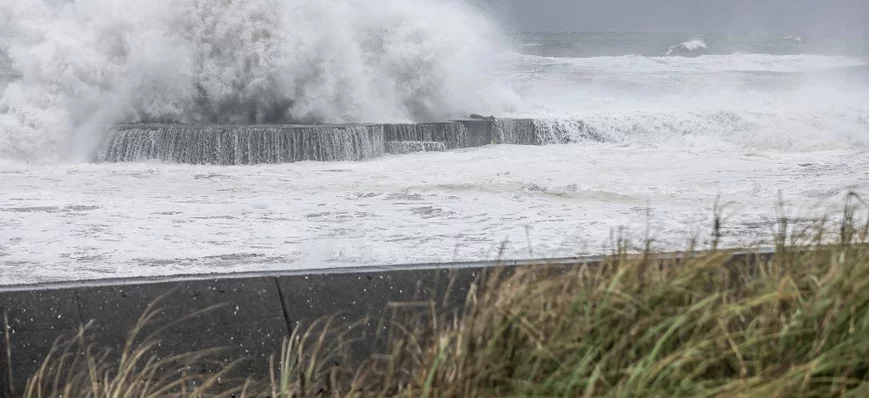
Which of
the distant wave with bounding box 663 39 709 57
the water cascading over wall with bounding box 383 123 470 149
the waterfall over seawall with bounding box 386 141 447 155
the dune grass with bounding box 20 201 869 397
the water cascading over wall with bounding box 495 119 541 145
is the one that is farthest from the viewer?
the distant wave with bounding box 663 39 709 57

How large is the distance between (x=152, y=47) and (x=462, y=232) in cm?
1086

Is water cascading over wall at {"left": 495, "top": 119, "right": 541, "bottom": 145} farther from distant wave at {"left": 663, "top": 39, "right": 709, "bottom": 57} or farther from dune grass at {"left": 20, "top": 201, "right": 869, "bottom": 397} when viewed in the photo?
distant wave at {"left": 663, "top": 39, "right": 709, "bottom": 57}

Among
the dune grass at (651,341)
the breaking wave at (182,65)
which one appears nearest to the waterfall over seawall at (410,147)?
the breaking wave at (182,65)

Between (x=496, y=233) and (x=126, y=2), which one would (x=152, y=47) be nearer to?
(x=126, y=2)

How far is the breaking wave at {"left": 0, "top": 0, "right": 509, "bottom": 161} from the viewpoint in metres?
17.4

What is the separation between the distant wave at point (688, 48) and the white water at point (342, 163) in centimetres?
2313

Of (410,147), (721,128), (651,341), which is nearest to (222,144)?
(410,147)

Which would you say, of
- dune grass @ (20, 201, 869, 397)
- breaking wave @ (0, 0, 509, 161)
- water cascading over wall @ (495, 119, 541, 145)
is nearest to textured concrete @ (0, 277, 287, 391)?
dune grass @ (20, 201, 869, 397)

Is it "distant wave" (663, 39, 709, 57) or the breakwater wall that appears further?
"distant wave" (663, 39, 709, 57)

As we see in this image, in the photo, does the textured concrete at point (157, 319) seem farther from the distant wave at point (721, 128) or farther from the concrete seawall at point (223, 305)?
the distant wave at point (721, 128)

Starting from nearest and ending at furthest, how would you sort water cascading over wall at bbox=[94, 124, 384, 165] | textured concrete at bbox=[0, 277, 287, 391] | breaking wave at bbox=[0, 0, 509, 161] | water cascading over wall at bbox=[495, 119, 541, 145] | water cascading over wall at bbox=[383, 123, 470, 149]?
textured concrete at bbox=[0, 277, 287, 391] < water cascading over wall at bbox=[94, 124, 384, 165] < water cascading over wall at bbox=[383, 123, 470, 149] < breaking wave at bbox=[0, 0, 509, 161] < water cascading over wall at bbox=[495, 119, 541, 145]

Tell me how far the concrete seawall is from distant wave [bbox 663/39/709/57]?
51696 mm

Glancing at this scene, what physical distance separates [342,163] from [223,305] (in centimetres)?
1203

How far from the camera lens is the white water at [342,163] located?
26.4 feet
